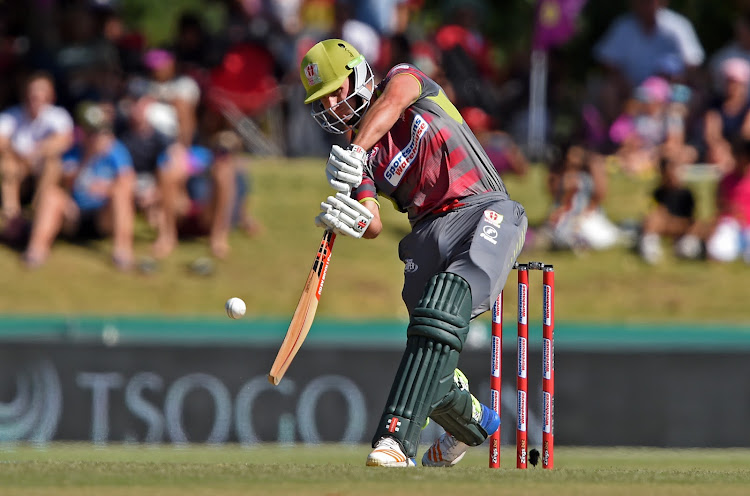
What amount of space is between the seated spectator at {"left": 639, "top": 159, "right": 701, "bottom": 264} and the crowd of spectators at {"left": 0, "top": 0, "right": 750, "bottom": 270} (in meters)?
0.02

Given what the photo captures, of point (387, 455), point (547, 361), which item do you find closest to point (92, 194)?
point (547, 361)

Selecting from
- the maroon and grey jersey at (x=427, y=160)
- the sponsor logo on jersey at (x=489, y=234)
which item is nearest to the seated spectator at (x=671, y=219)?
the maroon and grey jersey at (x=427, y=160)

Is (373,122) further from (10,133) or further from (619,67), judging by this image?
(619,67)

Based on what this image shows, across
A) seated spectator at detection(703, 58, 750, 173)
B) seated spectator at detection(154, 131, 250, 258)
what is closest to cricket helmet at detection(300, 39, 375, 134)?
seated spectator at detection(154, 131, 250, 258)

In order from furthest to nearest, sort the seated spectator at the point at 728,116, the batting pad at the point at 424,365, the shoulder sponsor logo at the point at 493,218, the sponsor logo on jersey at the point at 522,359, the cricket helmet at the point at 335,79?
the seated spectator at the point at 728,116 → the sponsor logo on jersey at the point at 522,359 → the cricket helmet at the point at 335,79 → the shoulder sponsor logo at the point at 493,218 → the batting pad at the point at 424,365

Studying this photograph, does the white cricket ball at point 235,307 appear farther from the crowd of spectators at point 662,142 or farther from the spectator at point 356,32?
the spectator at point 356,32

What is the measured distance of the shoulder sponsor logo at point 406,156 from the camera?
5.86 m

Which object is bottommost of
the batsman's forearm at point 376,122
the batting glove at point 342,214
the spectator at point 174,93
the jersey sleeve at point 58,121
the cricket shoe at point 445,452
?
the cricket shoe at point 445,452

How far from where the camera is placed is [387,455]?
5.28 metres

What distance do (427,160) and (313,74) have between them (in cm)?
66

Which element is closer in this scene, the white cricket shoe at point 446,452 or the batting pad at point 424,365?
the batting pad at point 424,365

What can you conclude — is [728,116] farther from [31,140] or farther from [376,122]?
[376,122]

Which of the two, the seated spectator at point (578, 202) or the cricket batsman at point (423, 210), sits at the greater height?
the seated spectator at point (578, 202)

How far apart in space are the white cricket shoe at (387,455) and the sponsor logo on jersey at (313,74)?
1693mm
